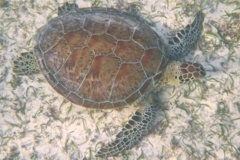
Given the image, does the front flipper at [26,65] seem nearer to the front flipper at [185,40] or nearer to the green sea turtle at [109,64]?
the green sea turtle at [109,64]

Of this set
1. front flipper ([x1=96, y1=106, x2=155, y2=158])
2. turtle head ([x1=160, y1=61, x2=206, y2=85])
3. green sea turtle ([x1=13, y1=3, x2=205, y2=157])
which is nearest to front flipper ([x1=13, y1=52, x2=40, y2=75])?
green sea turtle ([x1=13, y1=3, x2=205, y2=157])

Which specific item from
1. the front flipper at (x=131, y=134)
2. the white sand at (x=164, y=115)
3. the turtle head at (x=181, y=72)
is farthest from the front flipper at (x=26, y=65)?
the turtle head at (x=181, y=72)

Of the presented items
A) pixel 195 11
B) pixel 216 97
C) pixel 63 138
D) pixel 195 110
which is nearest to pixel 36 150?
pixel 63 138

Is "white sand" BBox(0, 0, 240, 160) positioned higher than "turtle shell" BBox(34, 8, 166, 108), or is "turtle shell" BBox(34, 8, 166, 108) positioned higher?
"turtle shell" BBox(34, 8, 166, 108)

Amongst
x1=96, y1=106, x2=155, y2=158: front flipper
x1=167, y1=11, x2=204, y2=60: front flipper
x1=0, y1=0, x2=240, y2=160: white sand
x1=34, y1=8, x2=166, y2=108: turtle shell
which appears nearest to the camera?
x1=34, y1=8, x2=166, y2=108: turtle shell

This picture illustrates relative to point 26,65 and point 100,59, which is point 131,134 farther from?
point 26,65

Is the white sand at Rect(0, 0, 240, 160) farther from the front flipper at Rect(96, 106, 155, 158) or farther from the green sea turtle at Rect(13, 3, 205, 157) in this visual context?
the green sea turtle at Rect(13, 3, 205, 157)

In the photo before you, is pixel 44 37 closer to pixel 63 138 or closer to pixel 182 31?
pixel 63 138

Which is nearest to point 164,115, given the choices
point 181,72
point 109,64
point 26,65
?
point 181,72
